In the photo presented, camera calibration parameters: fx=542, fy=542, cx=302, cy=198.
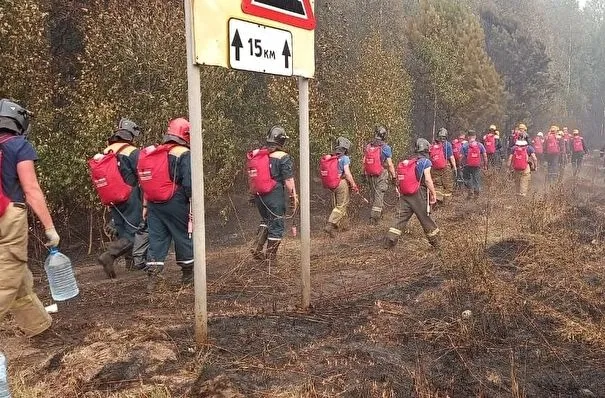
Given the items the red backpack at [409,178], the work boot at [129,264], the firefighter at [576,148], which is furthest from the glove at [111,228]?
the firefighter at [576,148]

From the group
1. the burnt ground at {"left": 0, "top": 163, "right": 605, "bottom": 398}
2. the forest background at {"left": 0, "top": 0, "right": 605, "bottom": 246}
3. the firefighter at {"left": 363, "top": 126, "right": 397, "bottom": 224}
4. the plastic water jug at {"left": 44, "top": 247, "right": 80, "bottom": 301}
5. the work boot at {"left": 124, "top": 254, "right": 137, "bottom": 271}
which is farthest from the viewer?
the firefighter at {"left": 363, "top": 126, "right": 397, "bottom": 224}

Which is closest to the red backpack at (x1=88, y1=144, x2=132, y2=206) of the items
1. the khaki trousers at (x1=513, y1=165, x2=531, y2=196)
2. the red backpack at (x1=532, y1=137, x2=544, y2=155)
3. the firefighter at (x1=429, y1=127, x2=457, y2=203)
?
the firefighter at (x1=429, y1=127, x2=457, y2=203)

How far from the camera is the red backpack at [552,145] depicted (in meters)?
22.1

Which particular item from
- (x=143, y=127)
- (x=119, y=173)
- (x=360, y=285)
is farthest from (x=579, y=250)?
(x=143, y=127)

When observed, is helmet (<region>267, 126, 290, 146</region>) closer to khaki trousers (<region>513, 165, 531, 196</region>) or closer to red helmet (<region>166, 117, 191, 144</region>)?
red helmet (<region>166, 117, 191, 144</region>)

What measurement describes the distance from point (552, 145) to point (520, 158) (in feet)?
30.0

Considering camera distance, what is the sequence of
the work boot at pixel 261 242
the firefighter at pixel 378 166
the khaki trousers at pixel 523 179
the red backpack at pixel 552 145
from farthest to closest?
1. the red backpack at pixel 552 145
2. the khaki trousers at pixel 523 179
3. the firefighter at pixel 378 166
4. the work boot at pixel 261 242

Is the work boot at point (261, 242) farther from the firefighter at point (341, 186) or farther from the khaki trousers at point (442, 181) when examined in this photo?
the khaki trousers at point (442, 181)

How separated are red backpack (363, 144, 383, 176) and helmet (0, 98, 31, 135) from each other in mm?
8731

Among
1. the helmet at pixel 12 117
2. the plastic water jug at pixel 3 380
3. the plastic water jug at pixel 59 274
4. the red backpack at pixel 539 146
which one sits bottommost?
the plastic water jug at pixel 3 380

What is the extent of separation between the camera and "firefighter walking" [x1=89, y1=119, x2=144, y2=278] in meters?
6.96

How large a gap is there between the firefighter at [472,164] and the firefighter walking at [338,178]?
5.60m

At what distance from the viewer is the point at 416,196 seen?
28.4 feet

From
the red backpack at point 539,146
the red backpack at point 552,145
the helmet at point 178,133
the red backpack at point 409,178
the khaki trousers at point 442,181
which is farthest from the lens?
the red backpack at point 539,146
